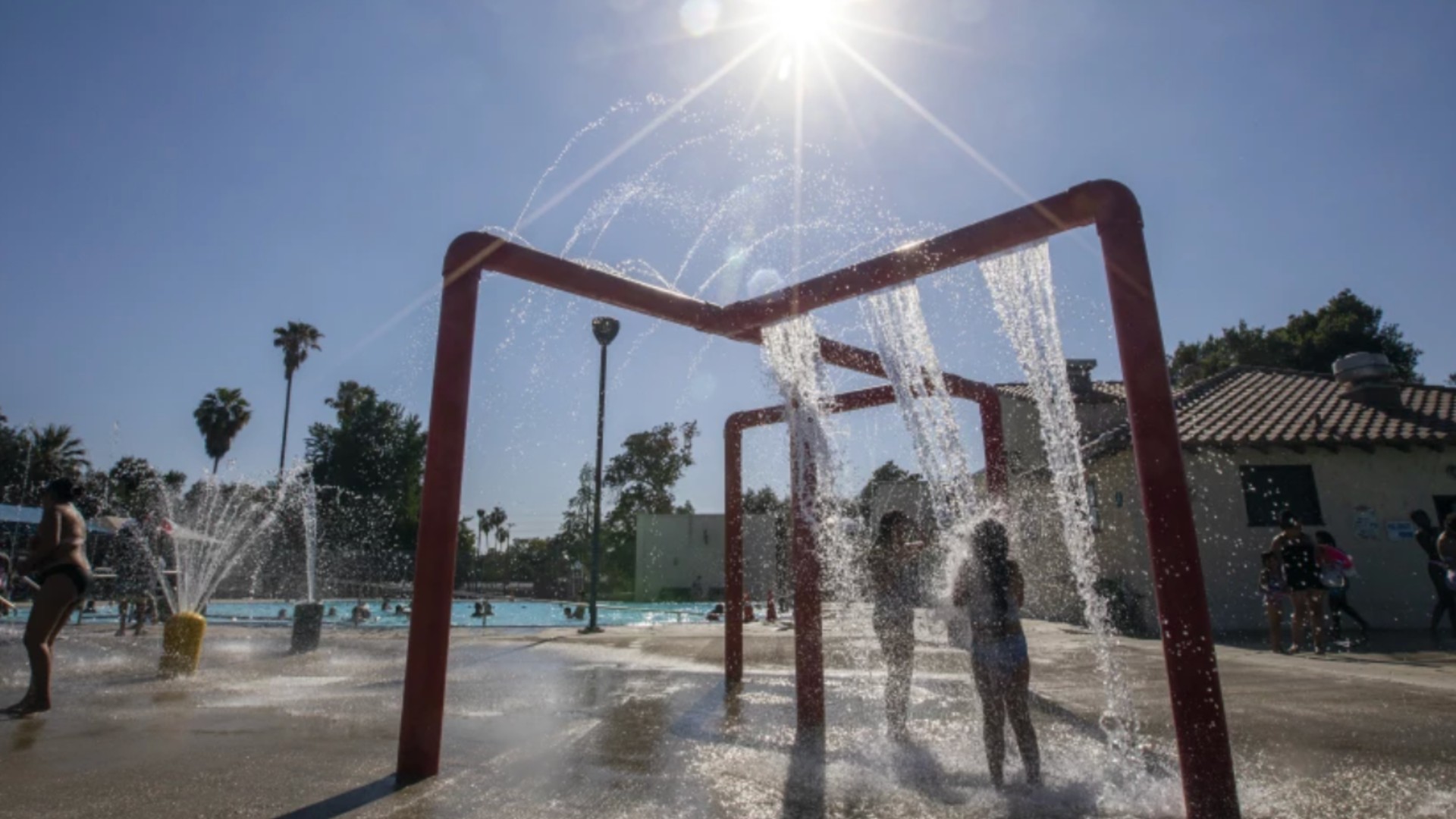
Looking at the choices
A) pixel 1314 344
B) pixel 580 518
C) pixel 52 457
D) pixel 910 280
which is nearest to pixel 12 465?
pixel 52 457

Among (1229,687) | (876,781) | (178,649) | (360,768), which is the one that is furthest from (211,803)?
(1229,687)

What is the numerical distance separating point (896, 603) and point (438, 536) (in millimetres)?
3158

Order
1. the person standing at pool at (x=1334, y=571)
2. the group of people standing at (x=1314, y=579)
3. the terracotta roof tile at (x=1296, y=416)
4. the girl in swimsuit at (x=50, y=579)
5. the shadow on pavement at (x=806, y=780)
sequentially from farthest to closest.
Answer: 1. the terracotta roof tile at (x=1296, y=416)
2. the person standing at pool at (x=1334, y=571)
3. the group of people standing at (x=1314, y=579)
4. the girl in swimsuit at (x=50, y=579)
5. the shadow on pavement at (x=806, y=780)

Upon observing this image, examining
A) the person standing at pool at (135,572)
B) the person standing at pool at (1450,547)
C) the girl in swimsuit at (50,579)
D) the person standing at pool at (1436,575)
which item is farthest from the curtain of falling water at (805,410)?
the person standing at pool at (135,572)

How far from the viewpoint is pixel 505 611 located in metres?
29.9

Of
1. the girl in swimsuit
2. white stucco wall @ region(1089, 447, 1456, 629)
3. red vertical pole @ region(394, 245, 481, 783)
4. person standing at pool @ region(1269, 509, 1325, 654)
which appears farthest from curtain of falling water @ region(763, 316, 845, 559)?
white stucco wall @ region(1089, 447, 1456, 629)

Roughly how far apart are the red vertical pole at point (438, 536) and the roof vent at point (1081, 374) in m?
21.2

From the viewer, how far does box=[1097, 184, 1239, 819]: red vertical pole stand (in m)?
3.00

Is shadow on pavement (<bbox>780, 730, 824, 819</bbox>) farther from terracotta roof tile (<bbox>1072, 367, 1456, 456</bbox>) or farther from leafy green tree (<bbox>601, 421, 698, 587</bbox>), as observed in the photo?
leafy green tree (<bbox>601, 421, 698, 587</bbox>)

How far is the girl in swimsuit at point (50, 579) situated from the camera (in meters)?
5.88

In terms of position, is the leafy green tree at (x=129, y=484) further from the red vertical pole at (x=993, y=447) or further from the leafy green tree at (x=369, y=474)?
the red vertical pole at (x=993, y=447)

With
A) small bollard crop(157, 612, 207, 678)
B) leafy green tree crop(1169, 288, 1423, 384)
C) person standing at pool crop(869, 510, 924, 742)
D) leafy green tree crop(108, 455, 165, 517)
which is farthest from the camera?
leafy green tree crop(108, 455, 165, 517)

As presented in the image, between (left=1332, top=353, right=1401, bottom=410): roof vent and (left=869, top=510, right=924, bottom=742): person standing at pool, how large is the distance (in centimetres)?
1731

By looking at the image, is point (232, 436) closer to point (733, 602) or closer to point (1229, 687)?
point (733, 602)
